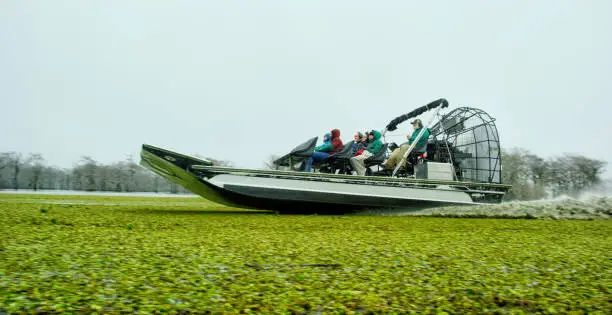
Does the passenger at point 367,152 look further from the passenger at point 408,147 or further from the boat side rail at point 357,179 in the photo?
the boat side rail at point 357,179

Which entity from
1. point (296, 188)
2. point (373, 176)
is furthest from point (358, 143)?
point (296, 188)

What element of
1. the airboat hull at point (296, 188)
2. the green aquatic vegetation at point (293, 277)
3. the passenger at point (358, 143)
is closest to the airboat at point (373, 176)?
the airboat hull at point (296, 188)

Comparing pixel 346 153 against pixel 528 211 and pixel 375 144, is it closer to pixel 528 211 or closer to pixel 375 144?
pixel 375 144

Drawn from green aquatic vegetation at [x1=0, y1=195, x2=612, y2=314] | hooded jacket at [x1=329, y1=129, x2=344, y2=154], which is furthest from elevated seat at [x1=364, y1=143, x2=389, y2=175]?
green aquatic vegetation at [x1=0, y1=195, x2=612, y2=314]

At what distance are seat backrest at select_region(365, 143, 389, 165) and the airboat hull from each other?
74 centimetres

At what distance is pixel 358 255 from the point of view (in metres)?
1.87

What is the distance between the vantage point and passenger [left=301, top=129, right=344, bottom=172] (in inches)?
257

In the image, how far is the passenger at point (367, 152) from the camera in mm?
6619

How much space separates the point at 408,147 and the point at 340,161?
1.45 metres

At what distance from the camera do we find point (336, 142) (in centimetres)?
663

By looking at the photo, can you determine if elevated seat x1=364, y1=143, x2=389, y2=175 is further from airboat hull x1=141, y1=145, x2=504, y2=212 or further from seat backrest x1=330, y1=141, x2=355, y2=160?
airboat hull x1=141, y1=145, x2=504, y2=212

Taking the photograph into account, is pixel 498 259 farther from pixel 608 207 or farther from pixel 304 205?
pixel 608 207

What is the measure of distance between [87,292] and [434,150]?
7.12 metres

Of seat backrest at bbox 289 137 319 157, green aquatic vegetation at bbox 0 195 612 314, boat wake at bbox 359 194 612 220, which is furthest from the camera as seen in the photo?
seat backrest at bbox 289 137 319 157
